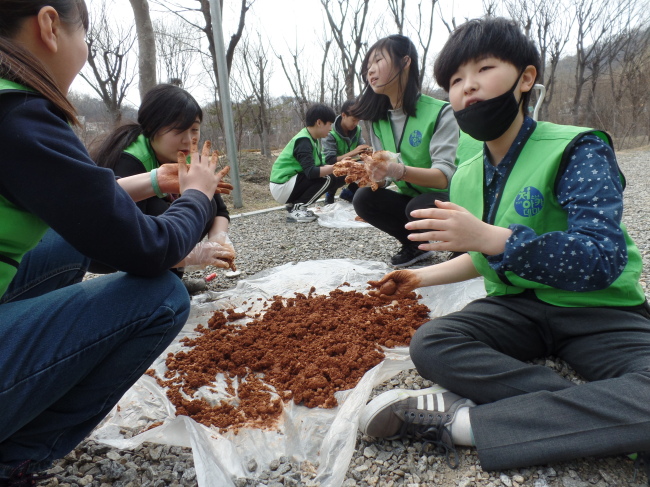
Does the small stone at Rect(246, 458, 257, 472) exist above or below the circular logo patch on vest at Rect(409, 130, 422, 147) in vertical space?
below

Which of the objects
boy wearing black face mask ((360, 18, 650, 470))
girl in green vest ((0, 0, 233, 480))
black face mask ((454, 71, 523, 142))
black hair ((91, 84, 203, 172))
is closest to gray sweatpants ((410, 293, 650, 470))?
boy wearing black face mask ((360, 18, 650, 470))

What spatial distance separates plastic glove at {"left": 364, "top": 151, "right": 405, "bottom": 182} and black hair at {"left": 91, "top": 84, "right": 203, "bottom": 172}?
924 millimetres

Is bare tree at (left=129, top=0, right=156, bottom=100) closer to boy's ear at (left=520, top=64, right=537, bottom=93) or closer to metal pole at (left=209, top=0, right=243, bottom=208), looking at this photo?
metal pole at (left=209, top=0, right=243, bottom=208)

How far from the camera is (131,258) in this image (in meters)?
0.97

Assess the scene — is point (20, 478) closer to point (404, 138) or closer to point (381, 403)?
point (381, 403)

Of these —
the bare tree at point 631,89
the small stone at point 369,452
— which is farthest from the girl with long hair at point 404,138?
the bare tree at point 631,89

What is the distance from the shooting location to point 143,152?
2.13 m

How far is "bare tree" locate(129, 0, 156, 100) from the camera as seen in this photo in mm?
5008

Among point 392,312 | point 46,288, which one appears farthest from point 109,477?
point 392,312

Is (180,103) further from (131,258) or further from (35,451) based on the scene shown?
(35,451)

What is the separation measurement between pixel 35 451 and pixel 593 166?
161cm

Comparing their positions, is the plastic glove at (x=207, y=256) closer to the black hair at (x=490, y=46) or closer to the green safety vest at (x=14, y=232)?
the green safety vest at (x=14, y=232)

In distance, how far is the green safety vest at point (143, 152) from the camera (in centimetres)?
211

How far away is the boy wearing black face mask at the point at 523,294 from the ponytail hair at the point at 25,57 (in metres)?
0.89
